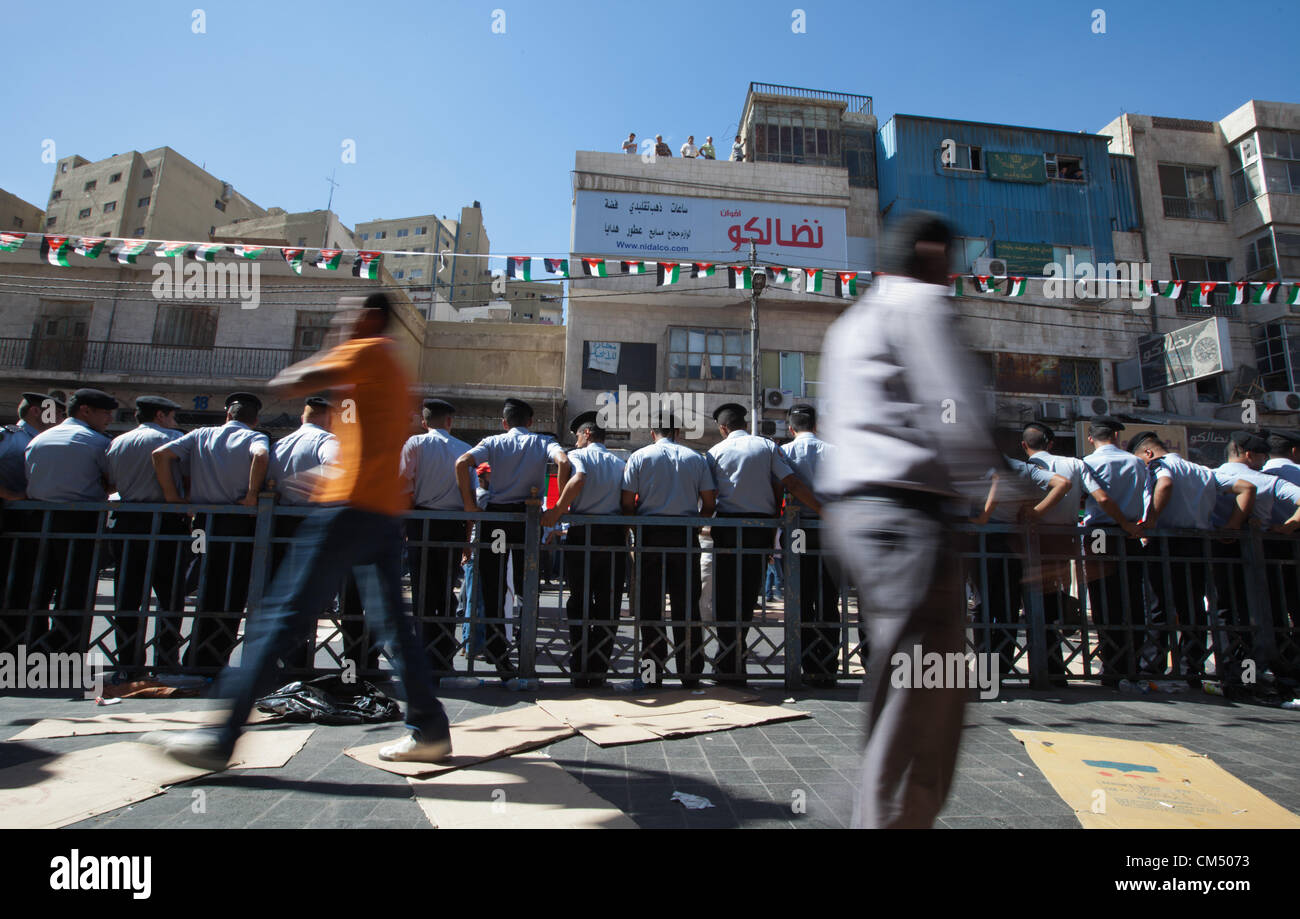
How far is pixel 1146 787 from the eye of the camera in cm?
277

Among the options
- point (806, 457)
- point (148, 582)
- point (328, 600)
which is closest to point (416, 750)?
point (328, 600)

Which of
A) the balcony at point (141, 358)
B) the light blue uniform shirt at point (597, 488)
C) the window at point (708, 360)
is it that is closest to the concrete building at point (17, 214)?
the balcony at point (141, 358)

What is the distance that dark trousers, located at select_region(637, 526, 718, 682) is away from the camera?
182 inches

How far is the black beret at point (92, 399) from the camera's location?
4.98 meters

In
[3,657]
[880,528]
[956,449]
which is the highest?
[956,449]

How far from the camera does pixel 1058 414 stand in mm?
21906

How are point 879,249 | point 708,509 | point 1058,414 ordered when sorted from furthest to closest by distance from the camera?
1. point 1058,414
2. point 708,509
3. point 879,249

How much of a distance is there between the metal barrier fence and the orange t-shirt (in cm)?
172

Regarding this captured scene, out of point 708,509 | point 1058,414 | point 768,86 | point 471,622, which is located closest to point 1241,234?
point 1058,414

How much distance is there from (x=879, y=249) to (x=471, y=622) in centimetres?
348

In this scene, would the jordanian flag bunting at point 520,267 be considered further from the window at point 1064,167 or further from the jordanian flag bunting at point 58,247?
the window at point 1064,167

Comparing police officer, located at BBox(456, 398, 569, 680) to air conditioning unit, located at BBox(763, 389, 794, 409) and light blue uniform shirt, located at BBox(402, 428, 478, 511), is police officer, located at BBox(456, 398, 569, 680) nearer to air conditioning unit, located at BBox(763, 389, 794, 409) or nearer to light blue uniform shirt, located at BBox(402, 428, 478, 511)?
light blue uniform shirt, located at BBox(402, 428, 478, 511)
